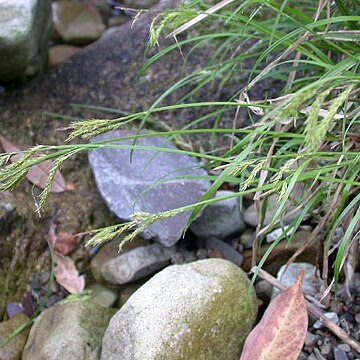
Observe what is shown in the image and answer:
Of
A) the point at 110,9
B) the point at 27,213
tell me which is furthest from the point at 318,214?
the point at 110,9

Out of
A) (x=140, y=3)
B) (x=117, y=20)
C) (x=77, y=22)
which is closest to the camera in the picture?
(x=77, y=22)

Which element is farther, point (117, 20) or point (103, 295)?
point (117, 20)

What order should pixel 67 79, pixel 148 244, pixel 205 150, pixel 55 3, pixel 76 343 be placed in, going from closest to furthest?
pixel 76 343
pixel 148 244
pixel 205 150
pixel 67 79
pixel 55 3

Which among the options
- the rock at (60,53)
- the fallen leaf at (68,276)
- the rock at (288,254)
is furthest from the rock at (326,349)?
the rock at (60,53)

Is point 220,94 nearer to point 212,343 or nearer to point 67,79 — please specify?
point 67,79

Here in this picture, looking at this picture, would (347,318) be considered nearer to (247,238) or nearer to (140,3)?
(247,238)

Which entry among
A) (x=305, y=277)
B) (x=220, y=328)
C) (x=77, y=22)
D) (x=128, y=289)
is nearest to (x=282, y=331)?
(x=220, y=328)
